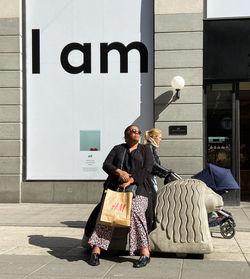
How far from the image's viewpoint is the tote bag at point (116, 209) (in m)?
5.45

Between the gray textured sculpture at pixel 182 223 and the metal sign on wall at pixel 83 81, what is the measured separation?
5711 millimetres

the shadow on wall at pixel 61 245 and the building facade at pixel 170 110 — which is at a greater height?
the building facade at pixel 170 110

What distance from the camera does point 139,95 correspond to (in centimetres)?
1191

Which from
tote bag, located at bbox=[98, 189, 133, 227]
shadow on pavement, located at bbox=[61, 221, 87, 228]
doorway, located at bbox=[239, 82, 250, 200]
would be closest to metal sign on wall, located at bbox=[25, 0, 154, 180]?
doorway, located at bbox=[239, 82, 250, 200]

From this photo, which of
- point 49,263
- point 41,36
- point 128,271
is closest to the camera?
point 128,271

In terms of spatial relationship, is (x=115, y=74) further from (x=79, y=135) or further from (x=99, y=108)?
(x=79, y=135)

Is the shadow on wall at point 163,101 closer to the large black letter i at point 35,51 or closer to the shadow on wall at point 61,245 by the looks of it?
the large black letter i at point 35,51

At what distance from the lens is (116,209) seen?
18.0ft

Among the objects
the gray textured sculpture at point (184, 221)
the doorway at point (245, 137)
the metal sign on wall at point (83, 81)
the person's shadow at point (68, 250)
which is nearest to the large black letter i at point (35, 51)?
the metal sign on wall at point (83, 81)

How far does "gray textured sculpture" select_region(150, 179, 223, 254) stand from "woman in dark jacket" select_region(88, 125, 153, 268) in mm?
392

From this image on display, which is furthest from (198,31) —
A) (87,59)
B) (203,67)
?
(87,59)

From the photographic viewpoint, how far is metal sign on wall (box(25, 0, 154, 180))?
12.0 m

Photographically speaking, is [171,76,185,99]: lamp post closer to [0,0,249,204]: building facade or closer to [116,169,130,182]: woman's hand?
[0,0,249,204]: building facade

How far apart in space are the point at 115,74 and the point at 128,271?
7.48 metres
